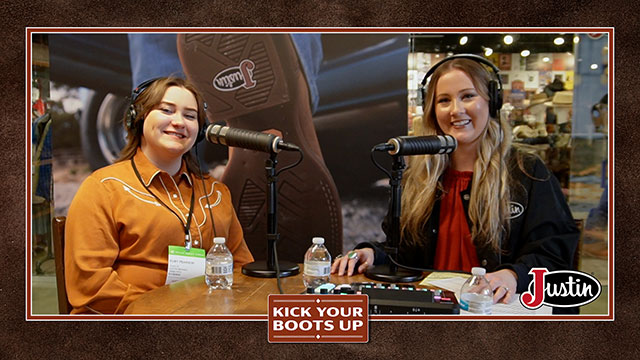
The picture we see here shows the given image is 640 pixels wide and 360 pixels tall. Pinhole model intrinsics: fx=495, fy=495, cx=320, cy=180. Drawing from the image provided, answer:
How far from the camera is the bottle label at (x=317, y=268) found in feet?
5.11

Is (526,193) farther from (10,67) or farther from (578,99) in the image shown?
(10,67)

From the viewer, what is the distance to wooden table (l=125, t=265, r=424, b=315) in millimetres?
1510

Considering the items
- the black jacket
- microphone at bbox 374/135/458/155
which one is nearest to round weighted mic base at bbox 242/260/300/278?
the black jacket

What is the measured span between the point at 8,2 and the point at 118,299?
1001mm

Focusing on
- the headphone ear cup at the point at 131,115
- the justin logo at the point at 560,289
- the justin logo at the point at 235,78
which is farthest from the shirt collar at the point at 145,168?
the justin logo at the point at 560,289

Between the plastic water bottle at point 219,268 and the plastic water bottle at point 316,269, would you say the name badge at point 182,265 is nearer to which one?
the plastic water bottle at point 219,268

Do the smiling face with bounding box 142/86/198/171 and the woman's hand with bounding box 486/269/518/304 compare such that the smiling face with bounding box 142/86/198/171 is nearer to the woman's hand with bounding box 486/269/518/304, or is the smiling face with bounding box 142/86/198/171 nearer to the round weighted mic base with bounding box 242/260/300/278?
the round weighted mic base with bounding box 242/260/300/278

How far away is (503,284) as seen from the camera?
5.11ft

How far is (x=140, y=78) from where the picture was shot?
64.3 inches

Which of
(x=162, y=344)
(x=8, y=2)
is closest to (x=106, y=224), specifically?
(x=162, y=344)

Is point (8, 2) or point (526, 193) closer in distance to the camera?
point (8, 2)

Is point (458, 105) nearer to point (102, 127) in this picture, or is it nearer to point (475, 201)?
point (475, 201)

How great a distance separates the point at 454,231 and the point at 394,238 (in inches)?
9.7

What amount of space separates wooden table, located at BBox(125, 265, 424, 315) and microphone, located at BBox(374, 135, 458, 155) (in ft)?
1.49
